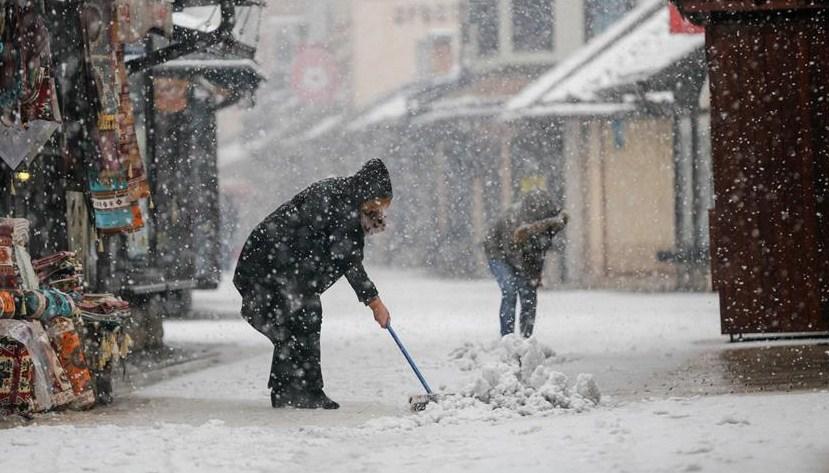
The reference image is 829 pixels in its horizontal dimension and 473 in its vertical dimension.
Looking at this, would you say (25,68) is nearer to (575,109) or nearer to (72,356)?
(72,356)

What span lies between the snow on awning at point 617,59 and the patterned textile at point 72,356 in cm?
1743

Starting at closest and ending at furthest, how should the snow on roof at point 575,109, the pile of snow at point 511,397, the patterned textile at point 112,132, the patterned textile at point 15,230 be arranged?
the pile of snow at point 511,397 < the patterned textile at point 15,230 < the patterned textile at point 112,132 < the snow on roof at point 575,109

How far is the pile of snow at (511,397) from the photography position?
26.9ft

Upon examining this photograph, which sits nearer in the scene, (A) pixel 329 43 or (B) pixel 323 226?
(B) pixel 323 226

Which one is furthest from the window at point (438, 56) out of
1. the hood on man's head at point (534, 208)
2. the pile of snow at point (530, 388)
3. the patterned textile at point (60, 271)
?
the pile of snow at point (530, 388)

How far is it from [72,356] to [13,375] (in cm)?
57

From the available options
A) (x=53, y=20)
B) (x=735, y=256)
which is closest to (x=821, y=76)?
(x=735, y=256)

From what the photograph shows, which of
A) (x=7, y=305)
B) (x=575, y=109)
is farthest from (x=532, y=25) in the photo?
(x=7, y=305)

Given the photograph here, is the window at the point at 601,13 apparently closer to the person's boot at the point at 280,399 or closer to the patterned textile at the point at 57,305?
the person's boot at the point at 280,399

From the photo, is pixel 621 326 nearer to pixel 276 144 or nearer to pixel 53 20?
pixel 53 20

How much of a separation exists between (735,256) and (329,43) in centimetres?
5179

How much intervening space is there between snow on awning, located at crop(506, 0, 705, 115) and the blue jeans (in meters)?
12.5

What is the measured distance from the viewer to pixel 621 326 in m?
17.1

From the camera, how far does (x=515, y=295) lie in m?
13.4
